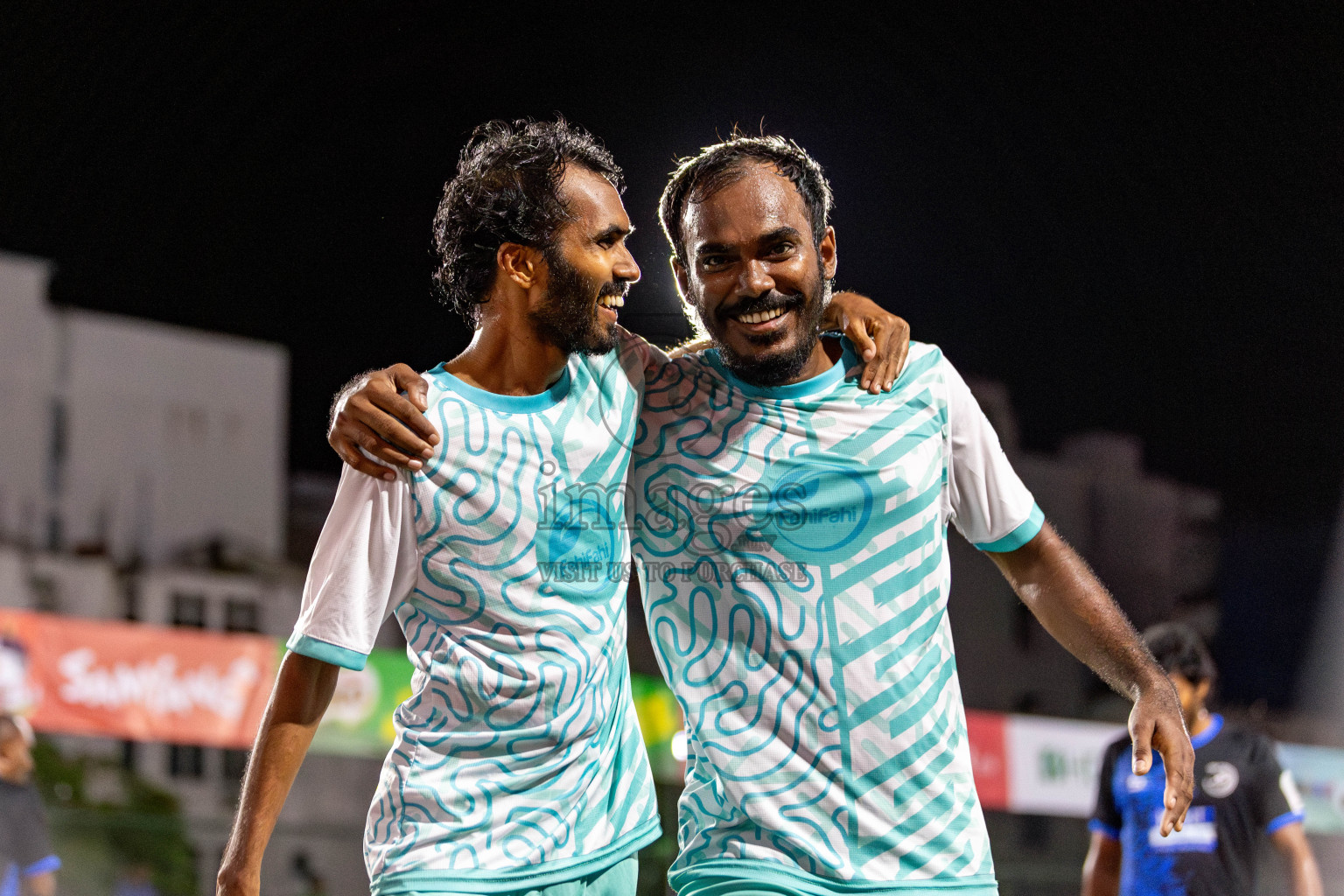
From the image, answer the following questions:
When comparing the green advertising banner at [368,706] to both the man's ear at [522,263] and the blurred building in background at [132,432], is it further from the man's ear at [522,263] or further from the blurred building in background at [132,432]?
the man's ear at [522,263]

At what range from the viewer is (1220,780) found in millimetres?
3609

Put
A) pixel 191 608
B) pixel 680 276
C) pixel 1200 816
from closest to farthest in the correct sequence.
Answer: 1. pixel 680 276
2. pixel 1200 816
3. pixel 191 608

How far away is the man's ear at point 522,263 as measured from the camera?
1924mm

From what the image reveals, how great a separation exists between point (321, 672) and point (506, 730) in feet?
0.89

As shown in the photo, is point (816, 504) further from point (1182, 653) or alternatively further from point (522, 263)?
point (1182, 653)

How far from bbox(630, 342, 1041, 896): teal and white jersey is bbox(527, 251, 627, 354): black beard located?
5.9 inches

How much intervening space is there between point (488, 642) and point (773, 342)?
594mm

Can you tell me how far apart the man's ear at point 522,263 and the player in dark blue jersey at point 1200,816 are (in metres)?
2.43

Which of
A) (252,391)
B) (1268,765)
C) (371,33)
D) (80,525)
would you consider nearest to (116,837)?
(80,525)

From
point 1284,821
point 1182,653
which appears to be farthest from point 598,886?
point 1284,821

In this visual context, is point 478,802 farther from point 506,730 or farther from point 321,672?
point 321,672

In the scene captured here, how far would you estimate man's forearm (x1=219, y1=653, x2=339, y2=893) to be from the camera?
1630 millimetres

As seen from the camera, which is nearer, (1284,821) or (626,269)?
(626,269)

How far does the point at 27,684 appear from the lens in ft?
29.5
